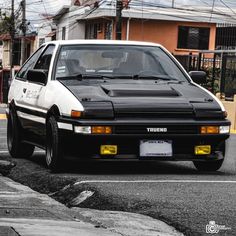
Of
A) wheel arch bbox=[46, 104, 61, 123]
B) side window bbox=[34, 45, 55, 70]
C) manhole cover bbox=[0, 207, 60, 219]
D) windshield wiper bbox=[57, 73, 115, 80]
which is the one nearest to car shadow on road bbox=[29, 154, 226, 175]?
wheel arch bbox=[46, 104, 61, 123]

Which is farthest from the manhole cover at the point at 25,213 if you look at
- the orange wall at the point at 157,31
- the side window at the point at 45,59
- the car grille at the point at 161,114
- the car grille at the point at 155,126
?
the orange wall at the point at 157,31

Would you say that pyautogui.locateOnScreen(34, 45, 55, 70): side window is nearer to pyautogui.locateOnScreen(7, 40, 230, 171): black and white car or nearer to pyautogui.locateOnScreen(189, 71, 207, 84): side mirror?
pyautogui.locateOnScreen(7, 40, 230, 171): black and white car

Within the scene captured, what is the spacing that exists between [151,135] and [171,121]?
0.96ft

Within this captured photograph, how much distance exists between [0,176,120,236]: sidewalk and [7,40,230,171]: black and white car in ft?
3.68

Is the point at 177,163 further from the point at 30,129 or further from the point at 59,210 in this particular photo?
the point at 59,210

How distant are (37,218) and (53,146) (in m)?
2.81

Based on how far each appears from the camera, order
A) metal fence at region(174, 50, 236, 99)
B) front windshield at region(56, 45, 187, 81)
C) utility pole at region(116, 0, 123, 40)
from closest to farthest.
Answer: front windshield at region(56, 45, 187, 81) → metal fence at region(174, 50, 236, 99) → utility pole at region(116, 0, 123, 40)

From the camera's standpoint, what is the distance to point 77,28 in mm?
48969

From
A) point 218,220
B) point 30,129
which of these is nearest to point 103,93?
point 30,129

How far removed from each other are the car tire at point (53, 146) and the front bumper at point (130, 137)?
0.28 feet

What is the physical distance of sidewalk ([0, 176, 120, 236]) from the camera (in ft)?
18.6

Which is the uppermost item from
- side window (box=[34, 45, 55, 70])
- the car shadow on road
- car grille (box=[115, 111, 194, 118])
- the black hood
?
side window (box=[34, 45, 55, 70])

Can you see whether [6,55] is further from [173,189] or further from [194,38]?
[173,189]

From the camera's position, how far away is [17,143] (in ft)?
36.3
